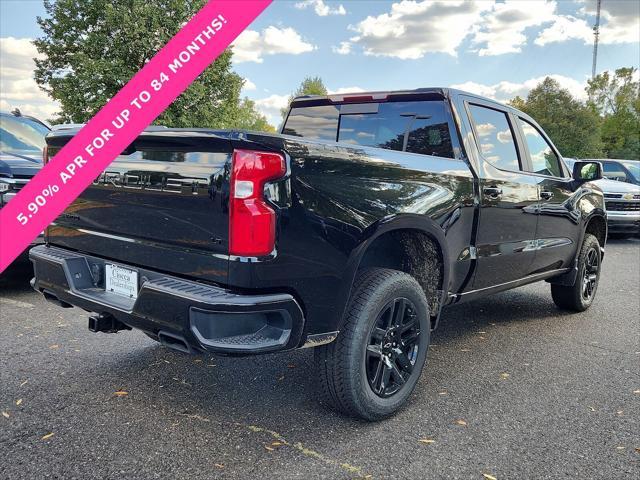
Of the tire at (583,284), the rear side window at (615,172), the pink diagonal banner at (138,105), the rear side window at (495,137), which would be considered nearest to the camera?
the pink diagonal banner at (138,105)

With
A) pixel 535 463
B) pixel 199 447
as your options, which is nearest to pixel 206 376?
pixel 199 447

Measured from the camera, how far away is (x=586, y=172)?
5113 mm

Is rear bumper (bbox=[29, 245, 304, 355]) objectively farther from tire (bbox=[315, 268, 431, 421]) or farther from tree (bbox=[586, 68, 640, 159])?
tree (bbox=[586, 68, 640, 159])

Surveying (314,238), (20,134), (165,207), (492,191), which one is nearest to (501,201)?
(492,191)

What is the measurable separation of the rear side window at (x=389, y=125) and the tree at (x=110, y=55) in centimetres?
2299

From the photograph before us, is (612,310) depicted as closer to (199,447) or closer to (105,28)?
(199,447)

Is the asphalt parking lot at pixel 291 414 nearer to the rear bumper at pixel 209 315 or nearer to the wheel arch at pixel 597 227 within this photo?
the rear bumper at pixel 209 315

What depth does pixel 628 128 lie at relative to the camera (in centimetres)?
5328

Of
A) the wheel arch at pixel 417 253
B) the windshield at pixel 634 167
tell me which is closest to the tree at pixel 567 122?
the windshield at pixel 634 167

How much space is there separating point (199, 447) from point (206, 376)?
92 cm

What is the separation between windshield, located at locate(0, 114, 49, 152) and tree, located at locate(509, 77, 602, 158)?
38.8m

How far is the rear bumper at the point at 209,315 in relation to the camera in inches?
94.6

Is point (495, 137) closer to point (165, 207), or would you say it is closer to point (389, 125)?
point (389, 125)

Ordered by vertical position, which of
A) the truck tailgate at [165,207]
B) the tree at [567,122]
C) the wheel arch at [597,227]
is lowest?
the wheel arch at [597,227]
